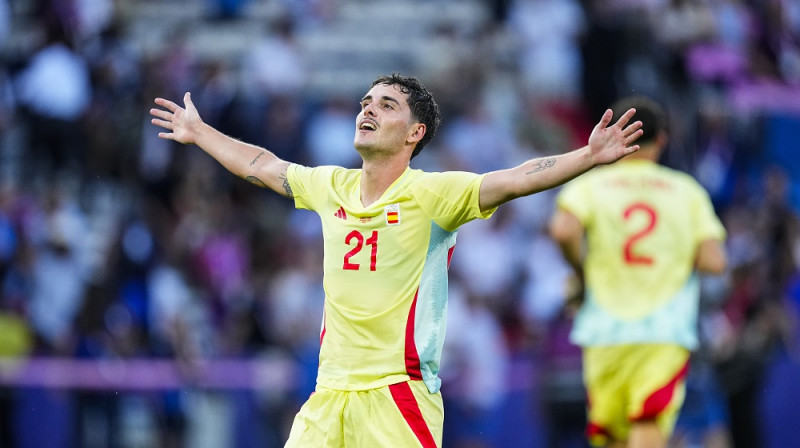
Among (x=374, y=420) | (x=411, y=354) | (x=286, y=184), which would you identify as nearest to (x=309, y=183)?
(x=286, y=184)

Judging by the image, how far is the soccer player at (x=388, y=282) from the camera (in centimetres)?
614

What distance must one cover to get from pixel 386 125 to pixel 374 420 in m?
1.37

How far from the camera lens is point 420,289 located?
6.28 metres

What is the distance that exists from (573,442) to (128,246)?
15.2 feet

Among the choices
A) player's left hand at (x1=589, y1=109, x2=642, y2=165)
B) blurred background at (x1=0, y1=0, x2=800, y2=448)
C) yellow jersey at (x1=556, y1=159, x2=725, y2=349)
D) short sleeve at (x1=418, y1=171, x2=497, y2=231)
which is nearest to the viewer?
player's left hand at (x1=589, y1=109, x2=642, y2=165)

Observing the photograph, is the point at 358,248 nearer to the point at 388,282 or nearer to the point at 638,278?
the point at 388,282

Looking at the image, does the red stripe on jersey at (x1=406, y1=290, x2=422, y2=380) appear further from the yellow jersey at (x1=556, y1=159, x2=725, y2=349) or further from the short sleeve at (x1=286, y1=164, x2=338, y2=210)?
the yellow jersey at (x1=556, y1=159, x2=725, y2=349)

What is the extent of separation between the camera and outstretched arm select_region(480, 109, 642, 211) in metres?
5.79

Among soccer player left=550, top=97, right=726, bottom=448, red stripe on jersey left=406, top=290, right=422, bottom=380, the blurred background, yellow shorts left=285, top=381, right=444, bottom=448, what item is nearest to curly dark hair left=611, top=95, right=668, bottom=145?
soccer player left=550, top=97, right=726, bottom=448

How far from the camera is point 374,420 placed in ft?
20.1

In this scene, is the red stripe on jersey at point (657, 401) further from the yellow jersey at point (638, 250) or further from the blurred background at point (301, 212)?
the blurred background at point (301, 212)

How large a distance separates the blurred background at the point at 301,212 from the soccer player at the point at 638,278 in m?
3.29

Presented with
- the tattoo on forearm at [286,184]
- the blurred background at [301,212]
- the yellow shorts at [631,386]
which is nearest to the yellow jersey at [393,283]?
the tattoo on forearm at [286,184]

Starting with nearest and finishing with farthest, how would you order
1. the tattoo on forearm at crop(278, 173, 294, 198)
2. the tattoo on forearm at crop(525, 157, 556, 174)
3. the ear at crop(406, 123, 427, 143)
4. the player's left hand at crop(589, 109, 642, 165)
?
1. the player's left hand at crop(589, 109, 642, 165)
2. the tattoo on forearm at crop(525, 157, 556, 174)
3. the ear at crop(406, 123, 427, 143)
4. the tattoo on forearm at crop(278, 173, 294, 198)
